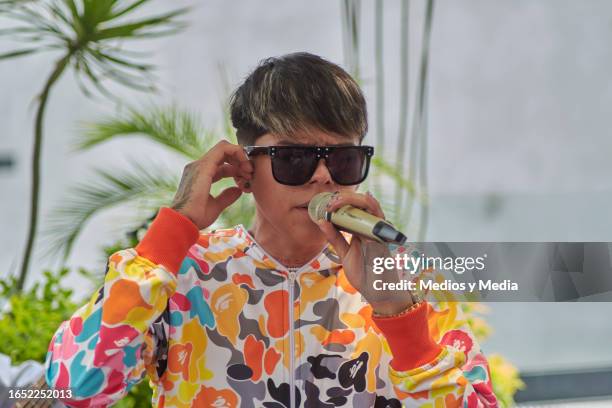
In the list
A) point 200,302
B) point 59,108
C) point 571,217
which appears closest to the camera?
point 200,302

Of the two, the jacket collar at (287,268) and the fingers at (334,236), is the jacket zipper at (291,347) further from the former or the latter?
the fingers at (334,236)

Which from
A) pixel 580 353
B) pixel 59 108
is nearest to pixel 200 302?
pixel 59 108

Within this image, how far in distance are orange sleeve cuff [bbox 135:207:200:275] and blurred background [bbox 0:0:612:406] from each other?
8.69 ft

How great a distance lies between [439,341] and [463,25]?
324 cm

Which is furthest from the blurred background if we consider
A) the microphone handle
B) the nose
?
the microphone handle

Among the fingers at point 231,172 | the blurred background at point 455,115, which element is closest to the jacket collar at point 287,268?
the fingers at point 231,172

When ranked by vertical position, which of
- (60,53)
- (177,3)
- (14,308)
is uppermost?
(177,3)

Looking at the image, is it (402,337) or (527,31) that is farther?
(527,31)

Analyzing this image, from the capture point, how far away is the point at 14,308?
2447 mm

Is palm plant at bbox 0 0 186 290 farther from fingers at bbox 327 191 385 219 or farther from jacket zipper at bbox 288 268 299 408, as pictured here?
fingers at bbox 327 191 385 219

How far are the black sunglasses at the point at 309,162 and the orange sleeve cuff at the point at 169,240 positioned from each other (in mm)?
159

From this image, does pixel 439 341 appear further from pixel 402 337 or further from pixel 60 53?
pixel 60 53

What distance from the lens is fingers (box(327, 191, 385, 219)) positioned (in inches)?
44.3

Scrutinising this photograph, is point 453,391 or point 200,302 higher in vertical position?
point 200,302
